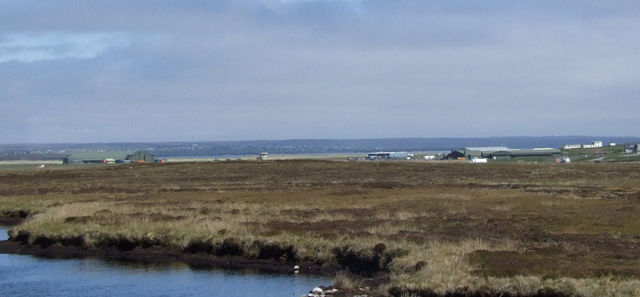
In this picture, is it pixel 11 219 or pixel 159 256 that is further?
pixel 11 219

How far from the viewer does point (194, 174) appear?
314 feet

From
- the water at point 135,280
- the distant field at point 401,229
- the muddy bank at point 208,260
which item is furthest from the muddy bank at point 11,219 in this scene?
the water at point 135,280

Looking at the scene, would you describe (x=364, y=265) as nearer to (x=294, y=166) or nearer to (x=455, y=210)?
(x=455, y=210)

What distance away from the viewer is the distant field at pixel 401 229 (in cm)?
2288

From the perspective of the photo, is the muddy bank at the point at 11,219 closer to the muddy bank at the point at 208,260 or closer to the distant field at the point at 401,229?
the distant field at the point at 401,229

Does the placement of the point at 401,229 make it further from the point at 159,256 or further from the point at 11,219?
the point at 11,219

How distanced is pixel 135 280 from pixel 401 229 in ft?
35.8

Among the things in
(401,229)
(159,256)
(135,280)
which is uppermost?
(401,229)

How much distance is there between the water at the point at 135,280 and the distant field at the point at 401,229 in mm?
2255

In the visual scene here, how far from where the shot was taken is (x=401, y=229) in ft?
110

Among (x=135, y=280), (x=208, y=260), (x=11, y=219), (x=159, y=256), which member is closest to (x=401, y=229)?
(x=208, y=260)

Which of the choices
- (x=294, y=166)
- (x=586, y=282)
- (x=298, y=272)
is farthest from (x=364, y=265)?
(x=294, y=166)

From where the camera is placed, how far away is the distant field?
22.9m

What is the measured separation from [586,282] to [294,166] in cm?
8523
